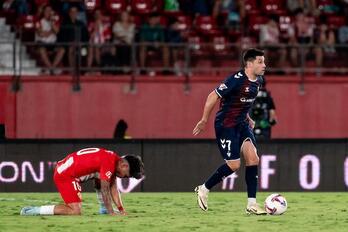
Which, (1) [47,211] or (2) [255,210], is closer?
(1) [47,211]

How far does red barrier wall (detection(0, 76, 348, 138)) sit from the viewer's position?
25.3m

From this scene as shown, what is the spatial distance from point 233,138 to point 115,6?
11.3m

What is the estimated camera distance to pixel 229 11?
26.5m

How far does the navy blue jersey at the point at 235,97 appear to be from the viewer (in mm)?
15391

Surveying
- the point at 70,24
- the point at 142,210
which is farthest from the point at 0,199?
the point at 70,24

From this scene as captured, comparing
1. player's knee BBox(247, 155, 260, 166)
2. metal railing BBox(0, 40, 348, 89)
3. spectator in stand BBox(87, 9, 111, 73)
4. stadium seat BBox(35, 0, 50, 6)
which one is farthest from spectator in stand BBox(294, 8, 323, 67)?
player's knee BBox(247, 155, 260, 166)

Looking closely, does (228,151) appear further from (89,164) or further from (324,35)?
(324,35)

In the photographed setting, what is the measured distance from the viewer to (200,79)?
83.6ft

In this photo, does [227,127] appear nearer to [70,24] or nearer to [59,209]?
[59,209]

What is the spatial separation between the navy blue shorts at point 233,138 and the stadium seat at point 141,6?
1103 centimetres

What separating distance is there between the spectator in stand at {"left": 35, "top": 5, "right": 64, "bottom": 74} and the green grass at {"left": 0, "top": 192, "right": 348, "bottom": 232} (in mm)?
5358

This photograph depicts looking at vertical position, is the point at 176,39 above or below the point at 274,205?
above

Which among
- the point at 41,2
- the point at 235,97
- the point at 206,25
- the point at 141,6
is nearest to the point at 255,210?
the point at 235,97

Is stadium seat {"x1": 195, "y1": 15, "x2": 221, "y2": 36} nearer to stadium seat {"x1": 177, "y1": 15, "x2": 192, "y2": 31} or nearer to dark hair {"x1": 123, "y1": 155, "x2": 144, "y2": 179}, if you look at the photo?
stadium seat {"x1": 177, "y1": 15, "x2": 192, "y2": 31}
